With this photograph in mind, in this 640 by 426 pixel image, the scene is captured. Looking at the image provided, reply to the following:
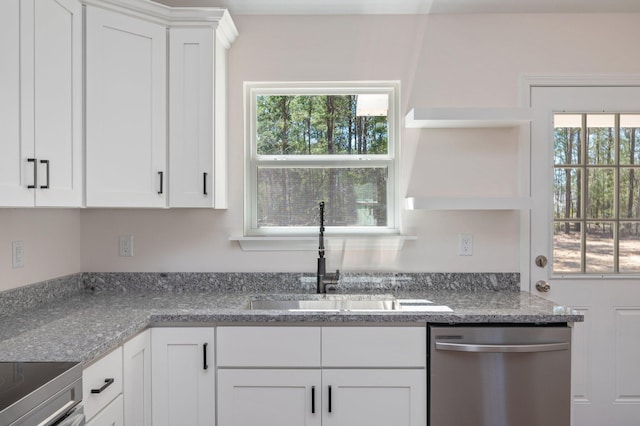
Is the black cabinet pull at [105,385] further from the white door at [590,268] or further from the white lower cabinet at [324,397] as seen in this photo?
the white door at [590,268]

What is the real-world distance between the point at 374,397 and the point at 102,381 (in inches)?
42.5

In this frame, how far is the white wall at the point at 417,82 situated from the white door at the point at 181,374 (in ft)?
2.12

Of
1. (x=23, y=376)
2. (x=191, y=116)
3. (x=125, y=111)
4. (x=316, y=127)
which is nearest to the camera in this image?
(x=23, y=376)

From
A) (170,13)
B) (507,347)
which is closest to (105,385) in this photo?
(507,347)

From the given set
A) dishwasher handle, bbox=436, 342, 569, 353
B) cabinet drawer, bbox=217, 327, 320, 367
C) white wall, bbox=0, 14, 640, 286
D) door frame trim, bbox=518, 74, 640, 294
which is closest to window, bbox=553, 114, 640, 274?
door frame trim, bbox=518, 74, 640, 294

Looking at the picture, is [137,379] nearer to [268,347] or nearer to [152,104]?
[268,347]

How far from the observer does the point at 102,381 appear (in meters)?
1.56

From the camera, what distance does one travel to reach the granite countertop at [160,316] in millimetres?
1526

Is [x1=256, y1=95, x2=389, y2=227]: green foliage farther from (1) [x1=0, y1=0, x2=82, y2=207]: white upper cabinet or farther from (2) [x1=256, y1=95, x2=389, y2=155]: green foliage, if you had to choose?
(1) [x1=0, y1=0, x2=82, y2=207]: white upper cabinet

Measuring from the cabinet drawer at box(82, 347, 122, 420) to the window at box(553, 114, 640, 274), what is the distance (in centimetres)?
227

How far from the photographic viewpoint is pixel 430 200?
7.68 ft

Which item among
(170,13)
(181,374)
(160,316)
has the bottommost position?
(181,374)

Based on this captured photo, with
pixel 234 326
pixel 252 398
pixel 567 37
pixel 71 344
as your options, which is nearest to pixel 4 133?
pixel 71 344

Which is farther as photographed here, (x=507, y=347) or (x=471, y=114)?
(x=471, y=114)
